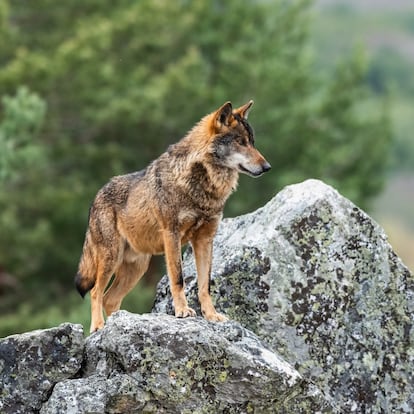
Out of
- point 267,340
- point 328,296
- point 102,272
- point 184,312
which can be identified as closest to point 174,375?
point 184,312

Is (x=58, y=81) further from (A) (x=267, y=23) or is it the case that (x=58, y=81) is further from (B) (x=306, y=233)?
(B) (x=306, y=233)

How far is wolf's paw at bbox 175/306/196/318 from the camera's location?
8.68 m

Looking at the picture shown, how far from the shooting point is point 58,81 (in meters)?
24.8

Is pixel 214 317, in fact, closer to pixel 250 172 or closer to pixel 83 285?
pixel 250 172

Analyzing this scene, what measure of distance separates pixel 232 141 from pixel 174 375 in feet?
7.25

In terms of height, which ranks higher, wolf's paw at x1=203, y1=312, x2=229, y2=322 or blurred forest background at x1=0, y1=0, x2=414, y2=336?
blurred forest background at x1=0, y1=0, x2=414, y2=336

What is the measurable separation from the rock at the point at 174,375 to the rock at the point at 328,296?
1.11 meters

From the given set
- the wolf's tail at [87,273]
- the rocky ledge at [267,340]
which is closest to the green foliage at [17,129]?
the wolf's tail at [87,273]

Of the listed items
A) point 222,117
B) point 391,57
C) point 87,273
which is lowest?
point 87,273

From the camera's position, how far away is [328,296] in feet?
30.2

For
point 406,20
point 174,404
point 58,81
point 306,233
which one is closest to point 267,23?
point 58,81

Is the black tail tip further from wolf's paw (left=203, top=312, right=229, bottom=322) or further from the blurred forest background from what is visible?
the blurred forest background

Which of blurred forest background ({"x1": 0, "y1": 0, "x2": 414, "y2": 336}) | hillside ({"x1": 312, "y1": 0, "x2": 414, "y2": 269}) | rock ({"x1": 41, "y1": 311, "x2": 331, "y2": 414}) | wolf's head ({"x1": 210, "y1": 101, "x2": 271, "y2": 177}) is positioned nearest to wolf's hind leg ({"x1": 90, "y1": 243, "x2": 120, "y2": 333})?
wolf's head ({"x1": 210, "y1": 101, "x2": 271, "y2": 177})

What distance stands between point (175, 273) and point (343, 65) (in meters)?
23.0
